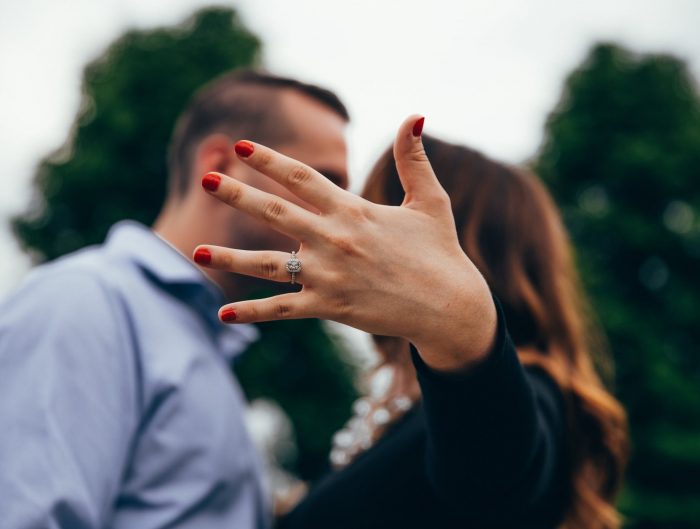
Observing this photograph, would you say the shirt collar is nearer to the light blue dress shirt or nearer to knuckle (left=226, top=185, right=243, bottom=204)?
the light blue dress shirt

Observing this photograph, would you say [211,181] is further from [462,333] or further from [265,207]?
[462,333]

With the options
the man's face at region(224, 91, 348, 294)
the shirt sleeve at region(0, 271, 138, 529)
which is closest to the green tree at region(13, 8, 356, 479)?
the man's face at region(224, 91, 348, 294)

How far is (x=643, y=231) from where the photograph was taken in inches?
645

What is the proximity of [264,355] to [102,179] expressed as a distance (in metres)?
4.80

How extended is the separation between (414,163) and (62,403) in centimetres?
114

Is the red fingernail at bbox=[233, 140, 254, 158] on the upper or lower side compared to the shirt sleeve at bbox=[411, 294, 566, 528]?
upper

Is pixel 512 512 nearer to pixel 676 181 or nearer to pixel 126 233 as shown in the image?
pixel 126 233

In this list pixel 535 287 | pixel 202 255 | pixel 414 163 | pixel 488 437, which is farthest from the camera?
pixel 535 287

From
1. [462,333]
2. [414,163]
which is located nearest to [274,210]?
[414,163]

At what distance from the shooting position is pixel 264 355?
1422cm

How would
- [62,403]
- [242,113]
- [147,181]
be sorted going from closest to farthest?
[62,403], [242,113], [147,181]

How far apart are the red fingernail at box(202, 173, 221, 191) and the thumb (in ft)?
1.05

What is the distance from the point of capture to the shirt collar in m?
2.35

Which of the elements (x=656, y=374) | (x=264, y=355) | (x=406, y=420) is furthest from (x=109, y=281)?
(x=656, y=374)
